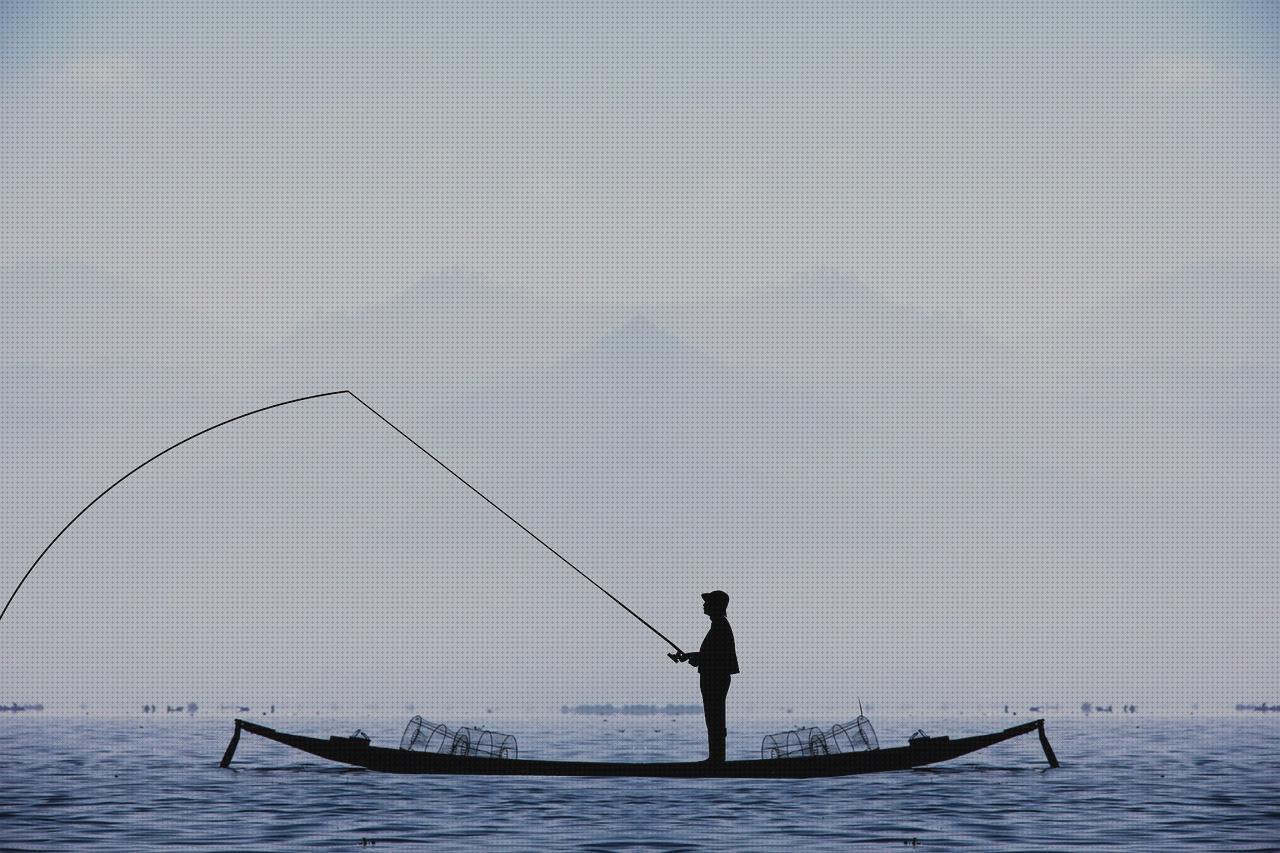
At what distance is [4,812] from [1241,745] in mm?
45733

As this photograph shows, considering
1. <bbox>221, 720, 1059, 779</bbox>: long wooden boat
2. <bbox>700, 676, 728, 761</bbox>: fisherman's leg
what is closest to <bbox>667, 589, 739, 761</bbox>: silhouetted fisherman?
<bbox>700, 676, 728, 761</bbox>: fisherman's leg

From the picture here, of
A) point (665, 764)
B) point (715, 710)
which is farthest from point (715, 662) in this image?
point (665, 764)

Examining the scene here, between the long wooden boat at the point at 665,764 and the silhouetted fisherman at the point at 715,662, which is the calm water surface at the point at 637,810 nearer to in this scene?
the long wooden boat at the point at 665,764

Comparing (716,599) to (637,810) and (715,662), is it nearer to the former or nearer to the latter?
(715,662)

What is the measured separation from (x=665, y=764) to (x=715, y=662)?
2.11 m

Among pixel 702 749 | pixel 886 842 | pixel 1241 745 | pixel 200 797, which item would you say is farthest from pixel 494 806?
pixel 1241 745

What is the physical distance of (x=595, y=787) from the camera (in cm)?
2723

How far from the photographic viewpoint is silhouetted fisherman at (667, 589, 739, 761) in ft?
85.5

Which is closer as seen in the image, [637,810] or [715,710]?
[637,810]

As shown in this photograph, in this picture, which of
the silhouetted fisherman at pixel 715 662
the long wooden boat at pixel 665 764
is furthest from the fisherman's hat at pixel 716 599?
the long wooden boat at pixel 665 764

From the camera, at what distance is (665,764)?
2664 cm

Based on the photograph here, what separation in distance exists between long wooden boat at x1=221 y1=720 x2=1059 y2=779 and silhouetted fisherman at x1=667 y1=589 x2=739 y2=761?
2.04ft

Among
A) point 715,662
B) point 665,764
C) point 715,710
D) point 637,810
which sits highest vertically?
point 715,662

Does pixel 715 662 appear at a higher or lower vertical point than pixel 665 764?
higher
